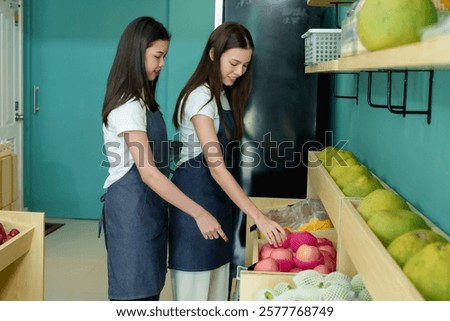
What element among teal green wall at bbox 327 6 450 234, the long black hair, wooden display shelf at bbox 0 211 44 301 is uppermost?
the long black hair

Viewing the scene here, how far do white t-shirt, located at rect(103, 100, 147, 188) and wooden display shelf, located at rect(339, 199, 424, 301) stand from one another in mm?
863

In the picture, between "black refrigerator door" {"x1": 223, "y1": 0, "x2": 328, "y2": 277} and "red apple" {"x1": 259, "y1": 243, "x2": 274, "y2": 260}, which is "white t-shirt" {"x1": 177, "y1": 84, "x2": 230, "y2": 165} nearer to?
"red apple" {"x1": 259, "y1": 243, "x2": 274, "y2": 260}

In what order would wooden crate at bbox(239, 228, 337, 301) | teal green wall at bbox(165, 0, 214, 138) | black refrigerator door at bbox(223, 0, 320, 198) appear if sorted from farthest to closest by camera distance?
teal green wall at bbox(165, 0, 214, 138), black refrigerator door at bbox(223, 0, 320, 198), wooden crate at bbox(239, 228, 337, 301)

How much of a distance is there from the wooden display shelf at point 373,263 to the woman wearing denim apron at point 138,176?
734 mm

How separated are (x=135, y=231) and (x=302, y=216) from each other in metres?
0.78

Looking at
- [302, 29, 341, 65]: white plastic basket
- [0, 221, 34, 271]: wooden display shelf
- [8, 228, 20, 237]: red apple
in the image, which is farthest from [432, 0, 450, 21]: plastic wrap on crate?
[8, 228, 20, 237]: red apple

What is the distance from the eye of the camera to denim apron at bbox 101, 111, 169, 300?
2443 millimetres

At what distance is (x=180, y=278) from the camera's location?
2713 millimetres

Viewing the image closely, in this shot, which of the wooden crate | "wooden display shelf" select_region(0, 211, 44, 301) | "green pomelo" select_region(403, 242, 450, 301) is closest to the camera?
"green pomelo" select_region(403, 242, 450, 301)

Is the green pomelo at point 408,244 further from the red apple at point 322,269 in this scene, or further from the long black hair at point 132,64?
the long black hair at point 132,64

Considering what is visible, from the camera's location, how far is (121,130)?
231 cm

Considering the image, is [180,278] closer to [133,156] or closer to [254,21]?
[133,156]

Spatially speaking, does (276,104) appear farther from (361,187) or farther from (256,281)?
(256,281)

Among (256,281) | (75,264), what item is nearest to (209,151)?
(256,281)
